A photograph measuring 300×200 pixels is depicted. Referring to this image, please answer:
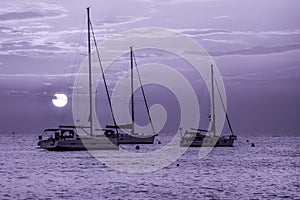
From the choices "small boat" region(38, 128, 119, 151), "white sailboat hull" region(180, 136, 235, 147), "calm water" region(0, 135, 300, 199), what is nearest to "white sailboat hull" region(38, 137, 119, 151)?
→ "small boat" region(38, 128, 119, 151)

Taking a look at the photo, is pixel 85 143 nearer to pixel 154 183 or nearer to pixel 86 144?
pixel 86 144

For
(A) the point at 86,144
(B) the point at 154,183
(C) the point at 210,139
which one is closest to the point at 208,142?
(C) the point at 210,139

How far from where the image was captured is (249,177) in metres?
64.3

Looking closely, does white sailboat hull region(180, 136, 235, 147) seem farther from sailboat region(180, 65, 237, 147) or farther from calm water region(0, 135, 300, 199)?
calm water region(0, 135, 300, 199)

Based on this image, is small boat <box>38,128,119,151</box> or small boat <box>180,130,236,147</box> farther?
small boat <box>180,130,236,147</box>

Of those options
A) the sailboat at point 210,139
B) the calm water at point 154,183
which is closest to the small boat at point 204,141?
the sailboat at point 210,139

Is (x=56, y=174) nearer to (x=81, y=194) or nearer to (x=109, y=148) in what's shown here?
(x=81, y=194)

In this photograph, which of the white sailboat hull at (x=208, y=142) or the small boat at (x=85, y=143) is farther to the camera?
the white sailboat hull at (x=208, y=142)

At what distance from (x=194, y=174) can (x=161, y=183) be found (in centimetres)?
1105

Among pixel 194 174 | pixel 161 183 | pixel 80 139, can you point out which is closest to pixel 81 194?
pixel 161 183

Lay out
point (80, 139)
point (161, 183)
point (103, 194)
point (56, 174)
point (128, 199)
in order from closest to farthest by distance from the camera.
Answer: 1. point (128, 199)
2. point (103, 194)
3. point (161, 183)
4. point (56, 174)
5. point (80, 139)

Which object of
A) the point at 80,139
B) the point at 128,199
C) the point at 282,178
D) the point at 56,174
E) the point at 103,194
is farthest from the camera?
the point at 80,139

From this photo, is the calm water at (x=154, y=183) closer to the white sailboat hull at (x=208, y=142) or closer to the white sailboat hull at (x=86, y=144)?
the white sailboat hull at (x=86, y=144)

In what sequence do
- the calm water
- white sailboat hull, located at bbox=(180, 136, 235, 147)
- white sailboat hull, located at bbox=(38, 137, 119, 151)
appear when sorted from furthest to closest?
white sailboat hull, located at bbox=(180, 136, 235, 147) → white sailboat hull, located at bbox=(38, 137, 119, 151) → the calm water
